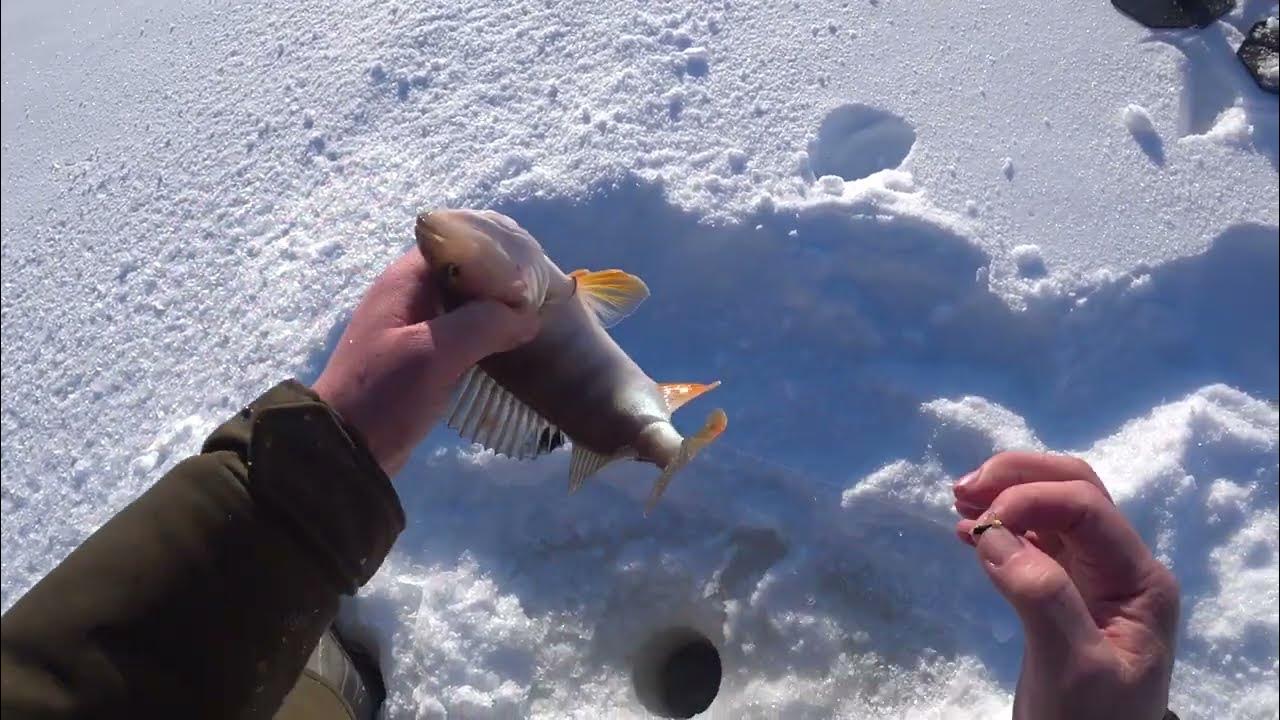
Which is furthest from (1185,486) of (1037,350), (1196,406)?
(1037,350)

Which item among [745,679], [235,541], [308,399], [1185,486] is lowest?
[745,679]

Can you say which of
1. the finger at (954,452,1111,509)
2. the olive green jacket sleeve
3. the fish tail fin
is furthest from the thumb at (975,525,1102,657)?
the olive green jacket sleeve

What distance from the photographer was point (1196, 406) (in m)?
2.40

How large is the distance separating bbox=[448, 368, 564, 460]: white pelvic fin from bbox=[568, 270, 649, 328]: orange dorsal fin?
310 mm

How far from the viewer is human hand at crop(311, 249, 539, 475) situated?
5.08ft

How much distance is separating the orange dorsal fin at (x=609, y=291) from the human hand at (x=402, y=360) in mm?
352

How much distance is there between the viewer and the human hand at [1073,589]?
1577 millimetres

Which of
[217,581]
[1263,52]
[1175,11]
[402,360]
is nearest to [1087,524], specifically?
[402,360]

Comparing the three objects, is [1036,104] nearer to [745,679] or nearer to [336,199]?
[745,679]

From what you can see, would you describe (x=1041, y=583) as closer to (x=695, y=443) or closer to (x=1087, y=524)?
(x=1087, y=524)

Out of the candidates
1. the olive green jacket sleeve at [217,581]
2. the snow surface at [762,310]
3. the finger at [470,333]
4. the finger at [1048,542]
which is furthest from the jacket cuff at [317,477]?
the finger at [1048,542]

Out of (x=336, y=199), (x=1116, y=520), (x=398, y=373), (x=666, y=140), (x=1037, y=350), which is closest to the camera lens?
(x=398, y=373)

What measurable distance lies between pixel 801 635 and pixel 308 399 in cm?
146

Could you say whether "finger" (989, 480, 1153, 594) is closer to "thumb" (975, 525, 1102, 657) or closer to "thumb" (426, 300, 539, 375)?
"thumb" (975, 525, 1102, 657)
